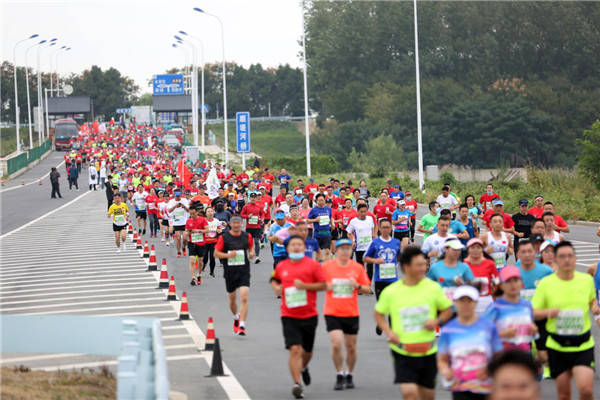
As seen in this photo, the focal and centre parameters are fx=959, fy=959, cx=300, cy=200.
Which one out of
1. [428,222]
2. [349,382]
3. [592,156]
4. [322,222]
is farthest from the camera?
[592,156]

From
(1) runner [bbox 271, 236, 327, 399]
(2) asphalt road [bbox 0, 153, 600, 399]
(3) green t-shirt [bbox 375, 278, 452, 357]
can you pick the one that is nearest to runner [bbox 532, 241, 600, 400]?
(3) green t-shirt [bbox 375, 278, 452, 357]

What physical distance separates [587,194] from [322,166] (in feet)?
127

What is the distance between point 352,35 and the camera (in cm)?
10675

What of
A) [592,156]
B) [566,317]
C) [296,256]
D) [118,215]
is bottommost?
[118,215]

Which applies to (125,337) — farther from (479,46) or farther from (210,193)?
(479,46)

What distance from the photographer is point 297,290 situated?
33.5ft

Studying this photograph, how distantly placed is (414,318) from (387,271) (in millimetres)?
5123

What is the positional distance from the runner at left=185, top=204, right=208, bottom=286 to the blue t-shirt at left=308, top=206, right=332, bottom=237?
226 centimetres

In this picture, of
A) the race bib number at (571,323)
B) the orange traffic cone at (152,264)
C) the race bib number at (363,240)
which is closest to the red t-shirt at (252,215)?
the orange traffic cone at (152,264)

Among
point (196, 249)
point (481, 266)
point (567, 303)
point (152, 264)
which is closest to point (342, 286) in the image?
point (481, 266)

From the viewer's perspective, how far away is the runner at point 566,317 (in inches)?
332

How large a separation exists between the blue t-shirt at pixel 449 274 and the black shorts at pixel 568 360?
1271 millimetres

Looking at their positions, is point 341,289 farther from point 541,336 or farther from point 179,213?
point 179,213

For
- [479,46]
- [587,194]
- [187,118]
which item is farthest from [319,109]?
[587,194]
